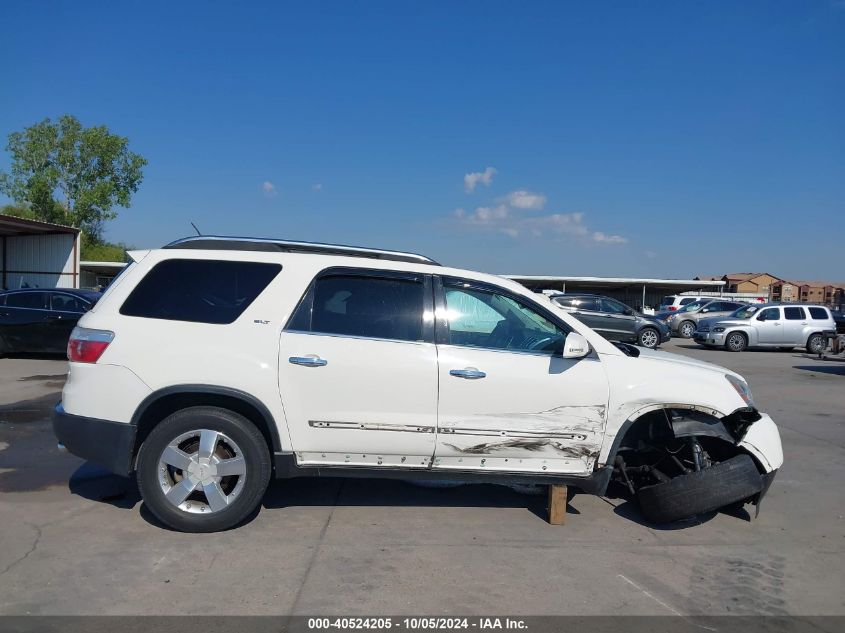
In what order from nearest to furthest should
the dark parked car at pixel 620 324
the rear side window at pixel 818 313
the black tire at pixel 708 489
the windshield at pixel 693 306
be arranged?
the black tire at pixel 708 489
the dark parked car at pixel 620 324
the rear side window at pixel 818 313
the windshield at pixel 693 306

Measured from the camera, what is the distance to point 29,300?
12.5 meters

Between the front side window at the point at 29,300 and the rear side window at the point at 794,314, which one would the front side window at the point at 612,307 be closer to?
the rear side window at the point at 794,314

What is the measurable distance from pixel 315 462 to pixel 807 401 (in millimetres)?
9698

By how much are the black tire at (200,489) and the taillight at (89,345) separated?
26.0 inches

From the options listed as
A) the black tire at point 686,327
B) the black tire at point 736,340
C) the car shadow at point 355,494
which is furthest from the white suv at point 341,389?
the black tire at point 686,327

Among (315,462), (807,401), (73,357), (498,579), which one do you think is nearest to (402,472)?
(315,462)

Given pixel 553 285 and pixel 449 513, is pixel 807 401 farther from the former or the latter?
pixel 553 285

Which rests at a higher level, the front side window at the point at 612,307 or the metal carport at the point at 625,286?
the metal carport at the point at 625,286

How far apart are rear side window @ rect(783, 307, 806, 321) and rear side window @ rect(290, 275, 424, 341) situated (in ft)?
67.9

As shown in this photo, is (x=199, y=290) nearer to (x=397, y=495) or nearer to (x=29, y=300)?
(x=397, y=495)

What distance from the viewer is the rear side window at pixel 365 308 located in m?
4.35

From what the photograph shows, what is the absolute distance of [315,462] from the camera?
430cm

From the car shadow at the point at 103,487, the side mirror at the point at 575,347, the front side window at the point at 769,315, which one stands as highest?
the front side window at the point at 769,315

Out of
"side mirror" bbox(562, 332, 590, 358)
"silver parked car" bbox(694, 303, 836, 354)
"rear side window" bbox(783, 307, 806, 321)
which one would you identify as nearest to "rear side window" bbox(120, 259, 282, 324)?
"side mirror" bbox(562, 332, 590, 358)
